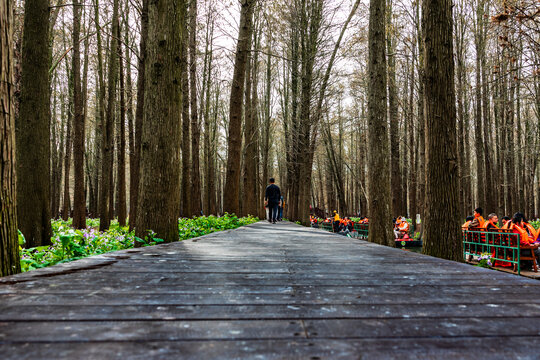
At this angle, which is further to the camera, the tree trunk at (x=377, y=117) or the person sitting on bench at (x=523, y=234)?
the tree trunk at (x=377, y=117)

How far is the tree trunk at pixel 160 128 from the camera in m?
5.58

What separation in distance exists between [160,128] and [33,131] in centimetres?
323

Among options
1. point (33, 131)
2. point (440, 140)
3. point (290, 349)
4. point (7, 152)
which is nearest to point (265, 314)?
point (290, 349)

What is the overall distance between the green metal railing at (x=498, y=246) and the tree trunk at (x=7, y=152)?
853 cm

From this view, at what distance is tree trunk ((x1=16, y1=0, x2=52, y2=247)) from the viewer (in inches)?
269

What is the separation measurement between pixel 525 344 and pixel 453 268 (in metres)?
1.86

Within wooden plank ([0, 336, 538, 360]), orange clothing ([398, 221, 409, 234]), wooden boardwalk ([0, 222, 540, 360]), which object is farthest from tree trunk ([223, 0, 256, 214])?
wooden plank ([0, 336, 538, 360])

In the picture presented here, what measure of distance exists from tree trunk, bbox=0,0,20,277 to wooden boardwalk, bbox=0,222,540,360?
0.24m

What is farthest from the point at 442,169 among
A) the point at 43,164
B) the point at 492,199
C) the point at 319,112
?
the point at 492,199

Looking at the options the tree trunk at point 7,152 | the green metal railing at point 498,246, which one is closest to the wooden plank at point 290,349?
the tree trunk at point 7,152

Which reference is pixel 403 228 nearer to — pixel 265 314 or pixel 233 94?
pixel 233 94

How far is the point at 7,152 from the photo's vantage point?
8.46ft

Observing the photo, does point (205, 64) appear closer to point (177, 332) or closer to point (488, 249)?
point (488, 249)

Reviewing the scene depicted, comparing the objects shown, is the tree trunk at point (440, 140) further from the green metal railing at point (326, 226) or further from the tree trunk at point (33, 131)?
the green metal railing at point (326, 226)
